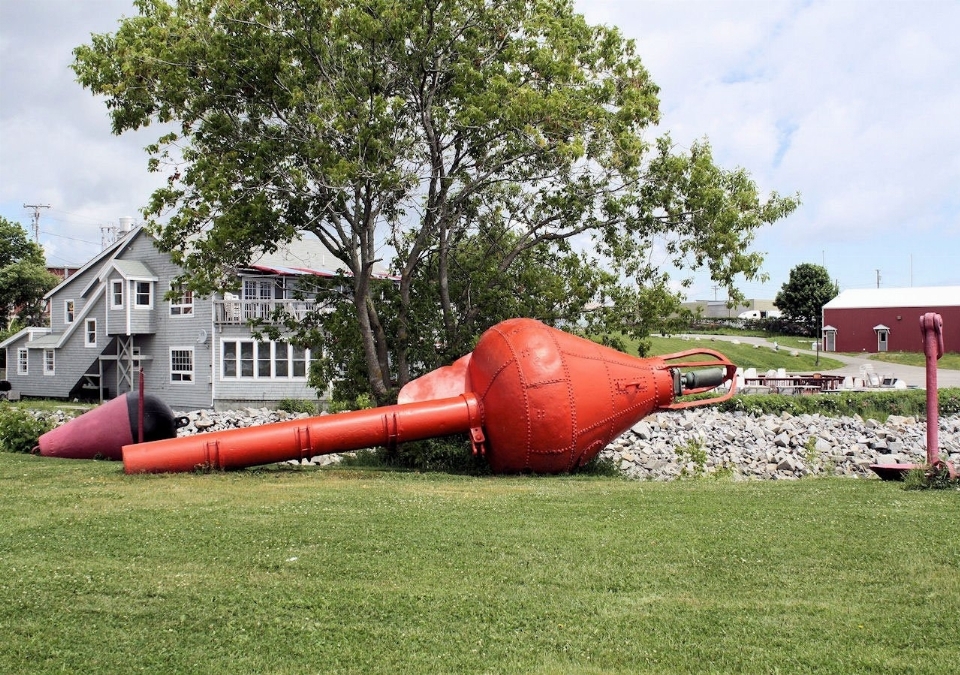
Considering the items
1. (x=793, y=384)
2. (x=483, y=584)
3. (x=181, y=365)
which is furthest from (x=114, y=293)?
(x=483, y=584)

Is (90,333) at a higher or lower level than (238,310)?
lower

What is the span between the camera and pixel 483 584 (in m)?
6.84

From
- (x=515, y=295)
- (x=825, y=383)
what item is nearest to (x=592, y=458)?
(x=515, y=295)

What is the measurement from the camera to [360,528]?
8.54m

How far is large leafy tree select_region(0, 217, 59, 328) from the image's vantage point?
5409 centimetres

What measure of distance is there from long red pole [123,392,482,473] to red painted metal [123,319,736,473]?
0.01 meters

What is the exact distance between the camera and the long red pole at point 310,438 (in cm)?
1265

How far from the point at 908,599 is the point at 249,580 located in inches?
192

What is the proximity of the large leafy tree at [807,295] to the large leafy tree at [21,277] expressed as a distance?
2265 inches

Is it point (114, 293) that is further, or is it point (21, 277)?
point (21, 277)

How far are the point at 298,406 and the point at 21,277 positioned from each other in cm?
3168

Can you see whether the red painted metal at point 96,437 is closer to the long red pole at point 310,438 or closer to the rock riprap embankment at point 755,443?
the long red pole at point 310,438

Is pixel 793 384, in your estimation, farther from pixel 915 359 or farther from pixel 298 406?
pixel 915 359

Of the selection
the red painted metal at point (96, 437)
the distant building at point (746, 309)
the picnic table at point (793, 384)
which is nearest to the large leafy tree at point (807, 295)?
the distant building at point (746, 309)
